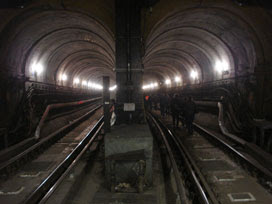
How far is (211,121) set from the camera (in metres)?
10.7

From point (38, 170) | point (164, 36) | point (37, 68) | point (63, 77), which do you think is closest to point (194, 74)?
point (164, 36)

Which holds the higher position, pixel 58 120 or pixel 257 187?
pixel 58 120

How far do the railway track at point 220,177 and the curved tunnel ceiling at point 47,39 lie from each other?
6.68 m

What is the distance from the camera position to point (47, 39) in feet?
38.5

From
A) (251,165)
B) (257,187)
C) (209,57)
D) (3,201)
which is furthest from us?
(209,57)

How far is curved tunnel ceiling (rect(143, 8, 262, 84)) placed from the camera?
9139 millimetres

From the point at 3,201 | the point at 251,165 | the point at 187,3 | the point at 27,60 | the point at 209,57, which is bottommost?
the point at 3,201

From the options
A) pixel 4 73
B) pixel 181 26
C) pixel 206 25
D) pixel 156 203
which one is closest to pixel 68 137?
pixel 4 73

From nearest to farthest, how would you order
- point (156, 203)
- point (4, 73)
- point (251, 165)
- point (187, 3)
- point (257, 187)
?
point (156, 203)
point (257, 187)
point (251, 165)
point (187, 3)
point (4, 73)

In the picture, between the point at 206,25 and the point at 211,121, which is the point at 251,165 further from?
the point at 206,25

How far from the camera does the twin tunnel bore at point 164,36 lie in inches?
332

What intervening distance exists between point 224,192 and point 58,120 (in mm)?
10106

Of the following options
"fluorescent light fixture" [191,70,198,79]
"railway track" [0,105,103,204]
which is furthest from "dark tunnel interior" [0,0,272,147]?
"fluorescent light fixture" [191,70,198,79]

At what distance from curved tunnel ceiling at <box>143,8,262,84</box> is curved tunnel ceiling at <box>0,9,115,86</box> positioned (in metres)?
3.92
